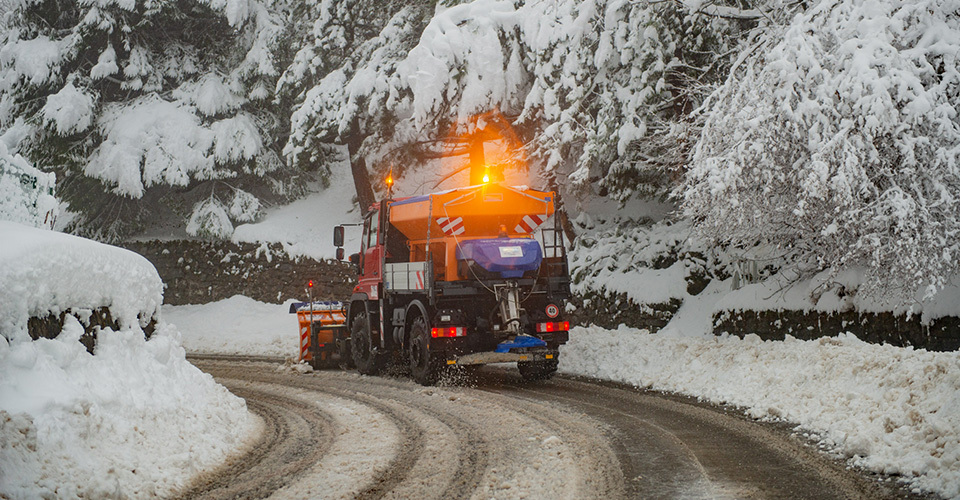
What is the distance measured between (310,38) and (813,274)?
1561cm

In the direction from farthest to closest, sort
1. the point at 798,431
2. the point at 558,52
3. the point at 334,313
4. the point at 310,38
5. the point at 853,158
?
the point at 310,38 → the point at 334,313 → the point at 558,52 → the point at 853,158 → the point at 798,431

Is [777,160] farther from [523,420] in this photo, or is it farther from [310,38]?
[310,38]

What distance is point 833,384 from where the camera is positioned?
837 centimetres

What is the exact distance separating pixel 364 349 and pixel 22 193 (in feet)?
19.1

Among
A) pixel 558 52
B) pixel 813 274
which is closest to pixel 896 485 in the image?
pixel 813 274

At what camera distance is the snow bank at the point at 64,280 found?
5.39 metres

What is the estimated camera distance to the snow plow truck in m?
11.1

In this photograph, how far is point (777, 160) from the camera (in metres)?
9.55

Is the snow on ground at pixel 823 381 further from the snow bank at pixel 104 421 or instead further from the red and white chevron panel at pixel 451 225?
the snow bank at pixel 104 421

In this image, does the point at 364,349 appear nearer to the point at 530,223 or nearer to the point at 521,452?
the point at 530,223

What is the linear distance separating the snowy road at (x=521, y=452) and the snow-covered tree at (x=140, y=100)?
52.2ft

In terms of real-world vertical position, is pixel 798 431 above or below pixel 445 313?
below

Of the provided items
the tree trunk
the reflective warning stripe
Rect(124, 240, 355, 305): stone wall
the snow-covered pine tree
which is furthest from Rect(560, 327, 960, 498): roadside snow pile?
the tree trunk

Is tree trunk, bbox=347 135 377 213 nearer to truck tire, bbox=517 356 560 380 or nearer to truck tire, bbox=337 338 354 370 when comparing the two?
truck tire, bbox=337 338 354 370
